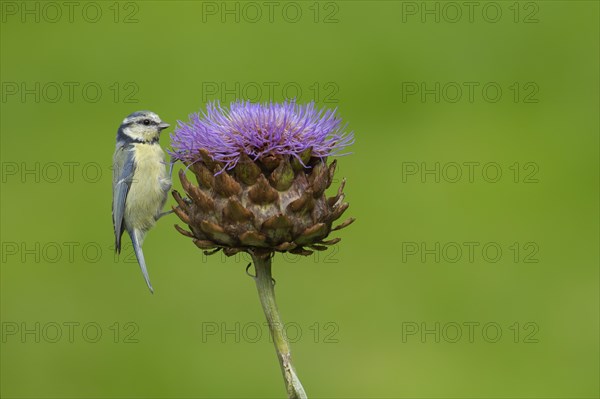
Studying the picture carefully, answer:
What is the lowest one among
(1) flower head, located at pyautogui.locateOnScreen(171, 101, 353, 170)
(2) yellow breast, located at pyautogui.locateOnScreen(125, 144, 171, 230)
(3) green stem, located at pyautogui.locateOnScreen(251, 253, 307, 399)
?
(3) green stem, located at pyautogui.locateOnScreen(251, 253, 307, 399)

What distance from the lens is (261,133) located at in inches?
119

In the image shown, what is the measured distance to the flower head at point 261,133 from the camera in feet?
9.85

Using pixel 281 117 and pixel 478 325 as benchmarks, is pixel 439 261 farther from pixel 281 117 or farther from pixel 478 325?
pixel 281 117

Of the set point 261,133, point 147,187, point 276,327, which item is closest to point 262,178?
point 261,133

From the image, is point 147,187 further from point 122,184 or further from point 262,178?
point 262,178

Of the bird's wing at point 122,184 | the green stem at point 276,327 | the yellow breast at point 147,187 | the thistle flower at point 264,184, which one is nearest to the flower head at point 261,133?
the thistle flower at point 264,184

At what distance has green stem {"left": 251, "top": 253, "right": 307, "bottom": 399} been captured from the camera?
287cm

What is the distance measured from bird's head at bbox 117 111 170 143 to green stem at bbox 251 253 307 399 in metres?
1.12

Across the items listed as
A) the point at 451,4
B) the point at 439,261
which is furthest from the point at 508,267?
the point at 451,4

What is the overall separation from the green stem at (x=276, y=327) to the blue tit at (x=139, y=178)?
99cm

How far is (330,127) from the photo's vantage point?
3041 mm

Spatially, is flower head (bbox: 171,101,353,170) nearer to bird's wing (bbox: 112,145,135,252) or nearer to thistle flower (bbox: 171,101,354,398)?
thistle flower (bbox: 171,101,354,398)

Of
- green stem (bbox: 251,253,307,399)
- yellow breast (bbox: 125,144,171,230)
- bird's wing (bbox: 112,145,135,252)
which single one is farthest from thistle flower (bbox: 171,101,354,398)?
bird's wing (bbox: 112,145,135,252)

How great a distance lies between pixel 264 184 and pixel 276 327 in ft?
1.30
